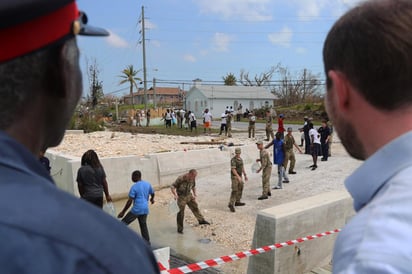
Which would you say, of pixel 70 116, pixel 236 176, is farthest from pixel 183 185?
pixel 70 116

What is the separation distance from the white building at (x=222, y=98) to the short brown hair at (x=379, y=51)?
5531 centimetres

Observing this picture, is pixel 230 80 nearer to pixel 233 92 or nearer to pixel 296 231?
pixel 233 92

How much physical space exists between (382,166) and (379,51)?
0.30 meters

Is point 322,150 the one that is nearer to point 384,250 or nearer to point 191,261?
point 191,261

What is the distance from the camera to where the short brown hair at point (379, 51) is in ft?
3.24

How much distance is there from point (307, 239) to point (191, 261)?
2.75 meters

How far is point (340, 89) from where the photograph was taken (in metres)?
1.11

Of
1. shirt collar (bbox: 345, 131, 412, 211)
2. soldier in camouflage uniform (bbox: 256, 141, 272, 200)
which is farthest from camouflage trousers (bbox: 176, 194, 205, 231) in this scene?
shirt collar (bbox: 345, 131, 412, 211)

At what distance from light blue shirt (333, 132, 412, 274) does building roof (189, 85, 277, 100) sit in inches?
2229

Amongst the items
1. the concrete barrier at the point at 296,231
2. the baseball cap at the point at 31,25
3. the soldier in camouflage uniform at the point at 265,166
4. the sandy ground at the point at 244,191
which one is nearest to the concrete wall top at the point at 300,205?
the concrete barrier at the point at 296,231

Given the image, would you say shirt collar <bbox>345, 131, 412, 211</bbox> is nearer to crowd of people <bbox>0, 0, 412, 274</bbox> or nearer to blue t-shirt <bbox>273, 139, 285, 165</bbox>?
crowd of people <bbox>0, 0, 412, 274</bbox>

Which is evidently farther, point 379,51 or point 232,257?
point 232,257

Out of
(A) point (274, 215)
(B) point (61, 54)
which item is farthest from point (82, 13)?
(A) point (274, 215)

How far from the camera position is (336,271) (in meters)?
0.89
